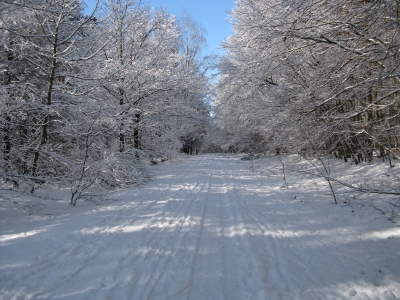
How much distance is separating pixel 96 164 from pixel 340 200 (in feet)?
22.5

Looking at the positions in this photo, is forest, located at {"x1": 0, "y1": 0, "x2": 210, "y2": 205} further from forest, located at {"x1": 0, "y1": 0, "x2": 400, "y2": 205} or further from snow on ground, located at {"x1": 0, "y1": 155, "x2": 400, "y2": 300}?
snow on ground, located at {"x1": 0, "y1": 155, "x2": 400, "y2": 300}

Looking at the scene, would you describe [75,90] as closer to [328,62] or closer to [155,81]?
[155,81]

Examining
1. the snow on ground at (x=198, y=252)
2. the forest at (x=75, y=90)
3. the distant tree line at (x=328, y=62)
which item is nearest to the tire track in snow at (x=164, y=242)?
the snow on ground at (x=198, y=252)

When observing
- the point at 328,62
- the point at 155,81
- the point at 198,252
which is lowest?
the point at 198,252

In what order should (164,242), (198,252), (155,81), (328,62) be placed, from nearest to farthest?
(198,252)
(164,242)
(328,62)
(155,81)

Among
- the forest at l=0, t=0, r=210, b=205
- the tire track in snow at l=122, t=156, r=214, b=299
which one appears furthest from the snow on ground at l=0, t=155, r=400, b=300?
the forest at l=0, t=0, r=210, b=205

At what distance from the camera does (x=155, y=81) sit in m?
12.2

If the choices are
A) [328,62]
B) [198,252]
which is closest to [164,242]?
[198,252]

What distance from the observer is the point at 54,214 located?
227 inches

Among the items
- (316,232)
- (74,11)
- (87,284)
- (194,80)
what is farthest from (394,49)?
(194,80)

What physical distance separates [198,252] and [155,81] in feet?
33.0

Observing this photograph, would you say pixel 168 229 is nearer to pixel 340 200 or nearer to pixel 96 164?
pixel 96 164

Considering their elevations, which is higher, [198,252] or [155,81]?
[155,81]

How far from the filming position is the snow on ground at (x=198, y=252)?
2896mm
